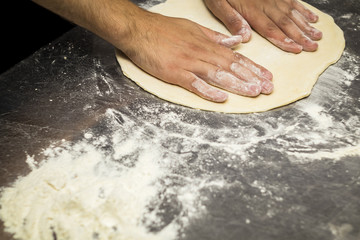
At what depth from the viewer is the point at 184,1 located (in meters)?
1.83

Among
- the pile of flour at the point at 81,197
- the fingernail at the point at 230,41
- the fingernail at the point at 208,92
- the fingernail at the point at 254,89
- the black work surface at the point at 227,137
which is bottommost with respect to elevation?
the pile of flour at the point at 81,197

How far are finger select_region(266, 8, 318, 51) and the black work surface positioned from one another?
15 cm

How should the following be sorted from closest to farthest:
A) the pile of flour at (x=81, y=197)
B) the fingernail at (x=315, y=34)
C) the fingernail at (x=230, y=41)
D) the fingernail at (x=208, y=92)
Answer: the pile of flour at (x=81, y=197), the fingernail at (x=208, y=92), the fingernail at (x=230, y=41), the fingernail at (x=315, y=34)

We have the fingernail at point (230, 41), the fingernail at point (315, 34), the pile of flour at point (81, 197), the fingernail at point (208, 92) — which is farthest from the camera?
the fingernail at point (315, 34)

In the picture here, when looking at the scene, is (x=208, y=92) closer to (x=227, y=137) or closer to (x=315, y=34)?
(x=227, y=137)

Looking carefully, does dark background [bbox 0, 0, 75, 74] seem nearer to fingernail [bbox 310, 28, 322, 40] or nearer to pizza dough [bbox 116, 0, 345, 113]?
pizza dough [bbox 116, 0, 345, 113]

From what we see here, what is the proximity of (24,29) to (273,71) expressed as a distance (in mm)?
1233

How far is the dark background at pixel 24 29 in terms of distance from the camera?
64.6 inches

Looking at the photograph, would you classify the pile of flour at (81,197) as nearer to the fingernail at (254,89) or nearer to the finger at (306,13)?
the fingernail at (254,89)

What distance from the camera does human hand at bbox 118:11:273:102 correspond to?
4.27 ft

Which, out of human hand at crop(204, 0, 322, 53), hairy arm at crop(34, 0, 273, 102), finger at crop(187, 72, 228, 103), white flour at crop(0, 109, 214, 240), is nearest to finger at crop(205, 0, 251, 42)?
human hand at crop(204, 0, 322, 53)

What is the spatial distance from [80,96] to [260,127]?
71 cm

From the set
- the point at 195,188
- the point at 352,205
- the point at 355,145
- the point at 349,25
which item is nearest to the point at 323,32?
the point at 349,25

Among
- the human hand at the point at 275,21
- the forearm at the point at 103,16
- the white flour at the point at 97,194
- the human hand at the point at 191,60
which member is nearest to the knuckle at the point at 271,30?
the human hand at the point at 275,21
